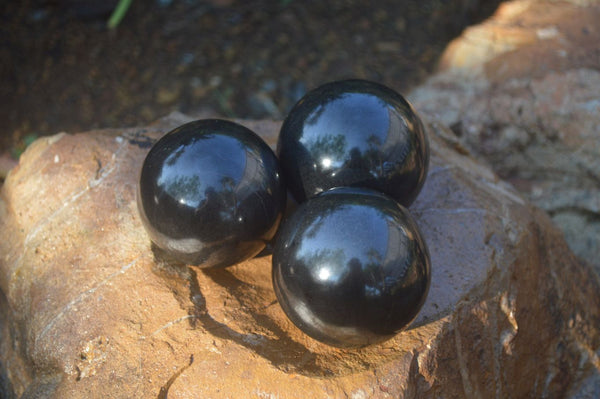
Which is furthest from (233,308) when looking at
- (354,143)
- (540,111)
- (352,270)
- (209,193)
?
(540,111)

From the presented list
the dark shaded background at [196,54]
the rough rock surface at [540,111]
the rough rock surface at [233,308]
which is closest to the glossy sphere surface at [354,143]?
the rough rock surface at [233,308]

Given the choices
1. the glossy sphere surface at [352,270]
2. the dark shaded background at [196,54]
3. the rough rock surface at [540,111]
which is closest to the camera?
the glossy sphere surface at [352,270]

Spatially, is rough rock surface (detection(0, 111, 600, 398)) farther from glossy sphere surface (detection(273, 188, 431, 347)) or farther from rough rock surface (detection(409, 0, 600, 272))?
rough rock surface (detection(409, 0, 600, 272))

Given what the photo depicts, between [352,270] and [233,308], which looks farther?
[233,308]

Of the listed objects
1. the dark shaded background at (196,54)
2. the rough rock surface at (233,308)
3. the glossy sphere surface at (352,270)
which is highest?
the glossy sphere surface at (352,270)

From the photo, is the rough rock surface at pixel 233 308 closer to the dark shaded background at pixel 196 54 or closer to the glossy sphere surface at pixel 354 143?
the glossy sphere surface at pixel 354 143

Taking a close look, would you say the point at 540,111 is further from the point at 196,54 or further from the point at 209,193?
the point at 196,54
